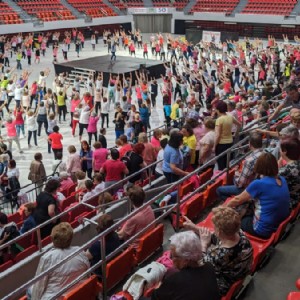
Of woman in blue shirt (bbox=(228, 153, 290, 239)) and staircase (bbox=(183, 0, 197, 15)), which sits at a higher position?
staircase (bbox=(183, 0, 197, 15))

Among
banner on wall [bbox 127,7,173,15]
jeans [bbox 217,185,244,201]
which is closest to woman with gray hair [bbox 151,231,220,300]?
jeans [bbox 217,185,244,201]

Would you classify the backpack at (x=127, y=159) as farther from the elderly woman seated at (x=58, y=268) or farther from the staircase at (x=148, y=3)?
the staircase at (x=148, y=3)

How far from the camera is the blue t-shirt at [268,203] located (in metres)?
3.91

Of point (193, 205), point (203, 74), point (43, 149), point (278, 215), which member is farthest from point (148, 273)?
point (203, 74)

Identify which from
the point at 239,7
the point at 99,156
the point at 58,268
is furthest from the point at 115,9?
the point at 58,268

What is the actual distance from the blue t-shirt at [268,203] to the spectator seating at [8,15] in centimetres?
2771

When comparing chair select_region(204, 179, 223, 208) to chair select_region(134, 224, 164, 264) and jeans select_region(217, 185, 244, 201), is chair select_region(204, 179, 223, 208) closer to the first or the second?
jeans select_region(217, 185, 244, 201)

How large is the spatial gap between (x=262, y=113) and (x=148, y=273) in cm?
596

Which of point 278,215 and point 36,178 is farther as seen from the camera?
point 36,178

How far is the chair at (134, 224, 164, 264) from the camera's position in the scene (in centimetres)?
436

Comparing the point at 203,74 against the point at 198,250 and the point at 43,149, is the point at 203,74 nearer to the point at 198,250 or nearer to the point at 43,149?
the point at 43,149

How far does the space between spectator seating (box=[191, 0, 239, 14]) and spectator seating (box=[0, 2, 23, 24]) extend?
535 inches

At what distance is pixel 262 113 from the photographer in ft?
28.4

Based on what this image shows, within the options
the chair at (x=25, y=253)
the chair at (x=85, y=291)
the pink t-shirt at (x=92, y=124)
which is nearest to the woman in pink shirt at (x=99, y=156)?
the chair at (x=25, y=253)
